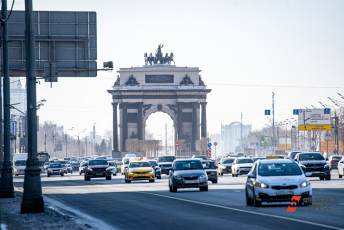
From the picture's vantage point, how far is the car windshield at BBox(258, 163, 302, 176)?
108ft

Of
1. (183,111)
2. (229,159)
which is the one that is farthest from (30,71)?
(183,111)

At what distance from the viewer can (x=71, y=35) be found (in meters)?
57.8

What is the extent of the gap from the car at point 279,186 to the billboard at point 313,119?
352ft

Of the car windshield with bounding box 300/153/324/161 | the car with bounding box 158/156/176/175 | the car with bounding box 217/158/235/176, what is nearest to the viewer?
the car windshield with bounding box 300/153/324/161

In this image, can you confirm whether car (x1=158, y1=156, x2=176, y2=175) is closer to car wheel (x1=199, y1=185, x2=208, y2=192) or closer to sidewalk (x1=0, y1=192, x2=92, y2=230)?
car wheel (x1=199, y1=185, x2=208, y2=192)

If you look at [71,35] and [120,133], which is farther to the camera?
[120,133]

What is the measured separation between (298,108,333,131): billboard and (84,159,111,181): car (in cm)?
6150

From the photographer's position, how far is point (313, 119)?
141 m

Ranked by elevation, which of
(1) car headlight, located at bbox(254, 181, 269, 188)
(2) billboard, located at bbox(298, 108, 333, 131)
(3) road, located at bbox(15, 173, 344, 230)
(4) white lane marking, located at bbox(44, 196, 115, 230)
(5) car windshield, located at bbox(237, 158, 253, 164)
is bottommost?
(4) white lane marking, located at bbox(44, 196, 115, 230)

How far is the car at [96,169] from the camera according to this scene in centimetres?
8044

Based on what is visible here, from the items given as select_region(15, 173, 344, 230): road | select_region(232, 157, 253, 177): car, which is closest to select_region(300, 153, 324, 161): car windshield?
select_region(232, 157, 253, 177): car

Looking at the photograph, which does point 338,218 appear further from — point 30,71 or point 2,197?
point 2,197

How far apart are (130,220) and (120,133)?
141 m

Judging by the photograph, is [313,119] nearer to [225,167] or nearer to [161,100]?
[161,100]
